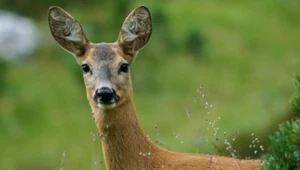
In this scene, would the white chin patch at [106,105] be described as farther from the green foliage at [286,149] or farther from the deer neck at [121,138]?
the green foliage at [286,149]

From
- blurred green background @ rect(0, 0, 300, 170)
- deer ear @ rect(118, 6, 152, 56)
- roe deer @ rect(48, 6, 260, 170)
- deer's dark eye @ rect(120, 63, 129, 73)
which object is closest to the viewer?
roe deer @ rect(48, 6, 260, 170)

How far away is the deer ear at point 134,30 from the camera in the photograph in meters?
7.79

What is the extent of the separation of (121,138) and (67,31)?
965 millimetres

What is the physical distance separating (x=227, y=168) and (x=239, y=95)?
891 cm

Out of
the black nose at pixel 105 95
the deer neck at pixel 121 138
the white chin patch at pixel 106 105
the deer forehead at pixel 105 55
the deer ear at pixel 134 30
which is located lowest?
the deer neck at pixel 121 138

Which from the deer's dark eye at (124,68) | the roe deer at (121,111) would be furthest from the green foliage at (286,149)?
the deer's dark eye at (124,68)

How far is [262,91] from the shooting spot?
1569 centimetres

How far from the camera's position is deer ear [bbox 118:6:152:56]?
25.6ft

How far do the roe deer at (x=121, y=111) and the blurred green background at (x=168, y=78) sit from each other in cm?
448

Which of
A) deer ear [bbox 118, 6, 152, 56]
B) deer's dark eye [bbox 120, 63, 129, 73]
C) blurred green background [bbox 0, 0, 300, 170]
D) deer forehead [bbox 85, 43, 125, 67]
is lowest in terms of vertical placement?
blurred green background [bbox 0, 0, 300, 170]

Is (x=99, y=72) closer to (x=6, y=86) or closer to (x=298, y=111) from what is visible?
(x=298, y=111)

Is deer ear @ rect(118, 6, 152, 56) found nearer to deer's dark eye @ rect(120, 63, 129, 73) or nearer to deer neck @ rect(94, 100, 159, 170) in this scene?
deer's dark eye @ rect(120, 63, 129, 73)

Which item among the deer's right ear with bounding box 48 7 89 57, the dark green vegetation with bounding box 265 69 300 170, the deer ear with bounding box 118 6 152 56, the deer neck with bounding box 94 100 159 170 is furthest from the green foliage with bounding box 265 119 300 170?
the deer's right ear with bounding box 48 7 89 57

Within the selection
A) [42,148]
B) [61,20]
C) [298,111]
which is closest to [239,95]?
[42,148]
